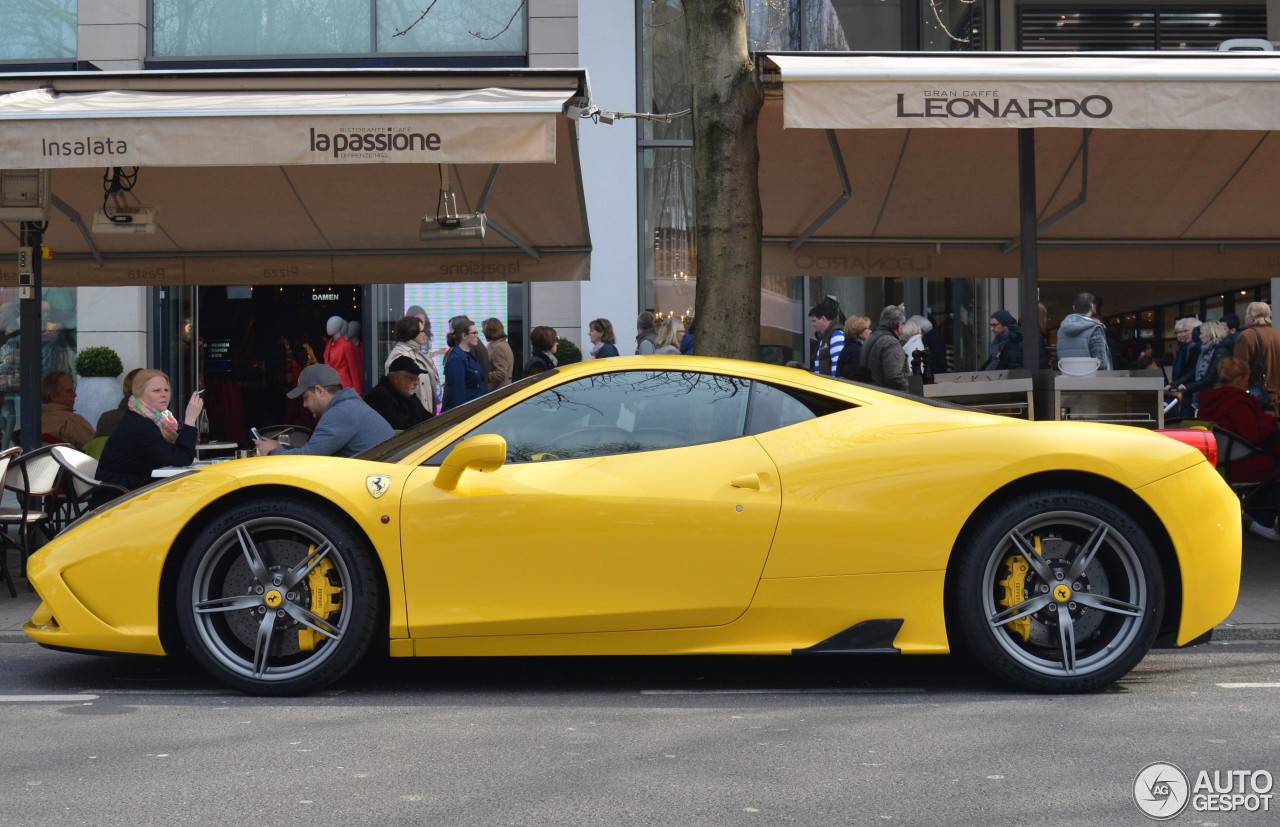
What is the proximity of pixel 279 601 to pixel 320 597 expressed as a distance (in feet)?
0.51

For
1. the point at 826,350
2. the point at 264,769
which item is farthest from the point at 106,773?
the point at 826,350

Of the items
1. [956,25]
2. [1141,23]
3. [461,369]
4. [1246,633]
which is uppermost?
[956,25]

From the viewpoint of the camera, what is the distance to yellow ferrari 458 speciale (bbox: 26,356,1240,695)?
5277 mm

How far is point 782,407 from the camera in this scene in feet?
18.2

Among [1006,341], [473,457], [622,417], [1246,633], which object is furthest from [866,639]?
[1006,341]

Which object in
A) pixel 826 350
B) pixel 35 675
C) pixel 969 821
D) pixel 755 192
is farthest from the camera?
pixel 826 350

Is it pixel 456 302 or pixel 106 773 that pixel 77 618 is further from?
pixel 456 302

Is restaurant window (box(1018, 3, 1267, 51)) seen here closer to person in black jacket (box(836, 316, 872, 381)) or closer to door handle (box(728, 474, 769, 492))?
person in black jacket (box(836, 316, 872, 381))

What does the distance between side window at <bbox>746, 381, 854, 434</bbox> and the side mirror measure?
0.99 metres

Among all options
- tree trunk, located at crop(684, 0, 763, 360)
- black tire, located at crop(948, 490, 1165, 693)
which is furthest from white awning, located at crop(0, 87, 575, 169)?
black tire, located at crop(948, 490, 1165, 693)

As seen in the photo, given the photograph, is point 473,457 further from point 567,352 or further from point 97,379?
point 97,379

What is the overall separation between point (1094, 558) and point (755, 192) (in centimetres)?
376

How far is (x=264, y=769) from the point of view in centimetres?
430

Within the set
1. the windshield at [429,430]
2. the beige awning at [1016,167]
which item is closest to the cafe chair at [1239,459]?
the beige awning at [1016,167]
